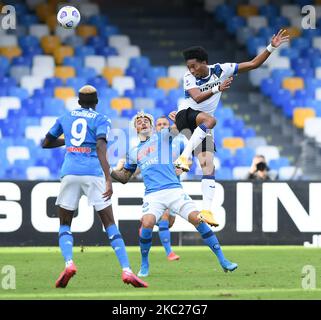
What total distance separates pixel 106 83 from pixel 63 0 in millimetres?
2693

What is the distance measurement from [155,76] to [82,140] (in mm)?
12264

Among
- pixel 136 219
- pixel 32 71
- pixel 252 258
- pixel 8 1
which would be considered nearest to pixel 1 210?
pixel 136 219

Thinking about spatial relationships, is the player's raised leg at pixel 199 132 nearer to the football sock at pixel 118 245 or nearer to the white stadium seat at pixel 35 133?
the football sock at pixel 118 245

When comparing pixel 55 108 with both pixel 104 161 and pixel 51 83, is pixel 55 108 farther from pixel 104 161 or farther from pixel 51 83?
pixel 104 161

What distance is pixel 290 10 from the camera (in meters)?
25.8

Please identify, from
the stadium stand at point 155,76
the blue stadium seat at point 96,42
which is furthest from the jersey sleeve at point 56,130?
the blue stadium seat at point 96,42

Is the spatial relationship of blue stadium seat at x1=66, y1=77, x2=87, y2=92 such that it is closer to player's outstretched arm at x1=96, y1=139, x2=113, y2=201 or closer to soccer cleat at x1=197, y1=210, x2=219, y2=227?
soccer cleat at x1=197, y1=210, x2=219, y2=227

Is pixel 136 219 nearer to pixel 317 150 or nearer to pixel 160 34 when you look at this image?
pixel 317 150

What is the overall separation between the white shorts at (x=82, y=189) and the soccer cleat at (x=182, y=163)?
0.98 m

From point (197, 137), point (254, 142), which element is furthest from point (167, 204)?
point (254, 142)

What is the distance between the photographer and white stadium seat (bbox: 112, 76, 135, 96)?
23359 millimetres

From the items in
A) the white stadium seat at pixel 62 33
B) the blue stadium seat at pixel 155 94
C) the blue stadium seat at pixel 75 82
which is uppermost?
the white stadium seat at pixel 62 33

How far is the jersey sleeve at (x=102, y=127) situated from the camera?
38.1 ft

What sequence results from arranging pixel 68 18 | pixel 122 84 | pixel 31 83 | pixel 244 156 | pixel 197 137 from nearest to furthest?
pixel 197 137
pixel 68 18
pixel 244 156
pixel 31 83
pixel 122 84
